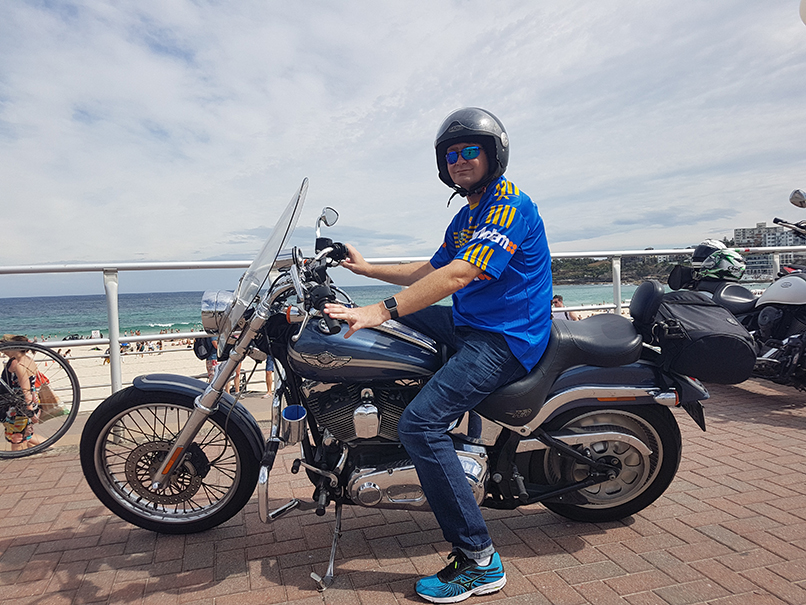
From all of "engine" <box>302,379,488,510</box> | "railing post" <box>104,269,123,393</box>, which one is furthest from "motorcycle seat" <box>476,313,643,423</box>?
"railing post" <box>104,269,123,393</box>

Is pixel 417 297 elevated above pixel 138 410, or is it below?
above

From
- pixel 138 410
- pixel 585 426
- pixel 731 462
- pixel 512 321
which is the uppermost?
pixel 512 321

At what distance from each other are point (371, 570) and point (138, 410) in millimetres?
1389

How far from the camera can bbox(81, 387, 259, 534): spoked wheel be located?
283 cm

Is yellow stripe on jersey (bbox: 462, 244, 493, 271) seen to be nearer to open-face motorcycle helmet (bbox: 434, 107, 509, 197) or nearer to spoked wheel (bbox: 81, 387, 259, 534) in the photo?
open-face motorcycle helmet (bbox: 434, 107, 509, 197)

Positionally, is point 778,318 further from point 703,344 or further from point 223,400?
point 223,400

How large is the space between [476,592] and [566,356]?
1.10m

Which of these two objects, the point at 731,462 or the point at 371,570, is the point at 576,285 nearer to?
the point at 731,462

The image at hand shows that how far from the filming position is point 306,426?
8.53 feet

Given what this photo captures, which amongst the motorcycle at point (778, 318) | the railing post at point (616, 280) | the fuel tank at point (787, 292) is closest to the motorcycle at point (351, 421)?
the motorcycle at point (778, 318)

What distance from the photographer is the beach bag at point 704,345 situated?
2.67 metres

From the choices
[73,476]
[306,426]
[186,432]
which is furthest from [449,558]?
[73,476]

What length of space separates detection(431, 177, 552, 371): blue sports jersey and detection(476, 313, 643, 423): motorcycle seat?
0.21 ft

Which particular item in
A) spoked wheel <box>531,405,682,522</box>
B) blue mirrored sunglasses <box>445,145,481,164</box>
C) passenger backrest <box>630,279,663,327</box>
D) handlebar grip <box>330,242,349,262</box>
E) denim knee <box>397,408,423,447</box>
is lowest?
spoked wheel <box>531,405,682,522</box>
